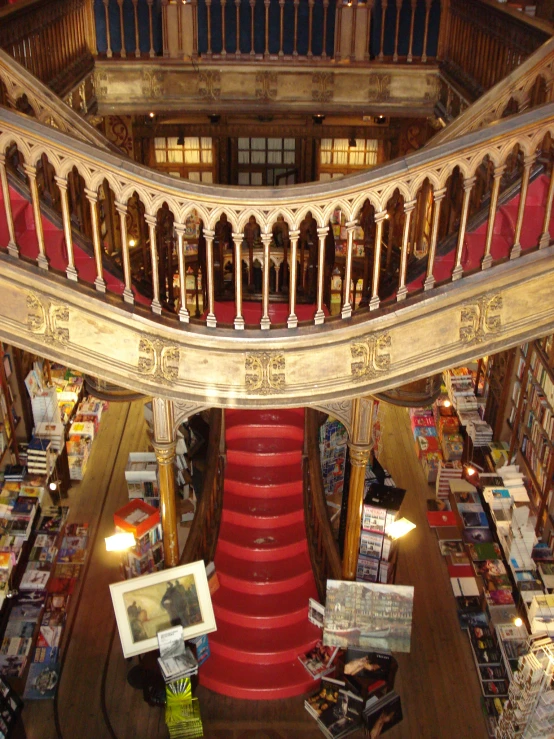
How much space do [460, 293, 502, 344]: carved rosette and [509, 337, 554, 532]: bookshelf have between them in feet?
11.0

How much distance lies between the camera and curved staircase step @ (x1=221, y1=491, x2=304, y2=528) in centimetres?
806

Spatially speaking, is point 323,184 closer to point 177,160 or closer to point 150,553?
point 150,553

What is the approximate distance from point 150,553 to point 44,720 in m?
1.68

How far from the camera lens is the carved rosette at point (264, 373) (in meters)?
5.55

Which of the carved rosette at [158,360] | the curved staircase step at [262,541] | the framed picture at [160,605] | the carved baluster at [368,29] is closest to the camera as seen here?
the carved rosette at [158,360]

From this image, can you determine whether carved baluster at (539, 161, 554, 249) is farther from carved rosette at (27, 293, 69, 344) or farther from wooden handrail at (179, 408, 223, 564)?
wooden handrail at (179, 408, 223, 564)

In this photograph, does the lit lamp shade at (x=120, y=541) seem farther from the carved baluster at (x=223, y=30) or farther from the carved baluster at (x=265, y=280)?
the carved baluster at (x=223, y=30)

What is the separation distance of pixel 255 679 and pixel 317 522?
4.88 feet

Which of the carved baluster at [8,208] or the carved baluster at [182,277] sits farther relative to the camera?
the carved baluster at [182,277]

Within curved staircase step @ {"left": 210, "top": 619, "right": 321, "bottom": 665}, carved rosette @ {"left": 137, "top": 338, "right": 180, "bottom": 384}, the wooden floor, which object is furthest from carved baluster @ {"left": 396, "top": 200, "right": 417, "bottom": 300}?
the wooden floor

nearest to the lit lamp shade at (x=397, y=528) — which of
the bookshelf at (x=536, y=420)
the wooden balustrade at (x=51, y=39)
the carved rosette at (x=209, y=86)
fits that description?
the bookshelf at (x=536, y=420)

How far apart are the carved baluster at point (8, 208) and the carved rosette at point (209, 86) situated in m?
5.37

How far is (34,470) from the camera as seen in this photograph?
9.37 metres

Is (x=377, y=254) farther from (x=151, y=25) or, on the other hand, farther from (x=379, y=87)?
(x=151, y=25)
